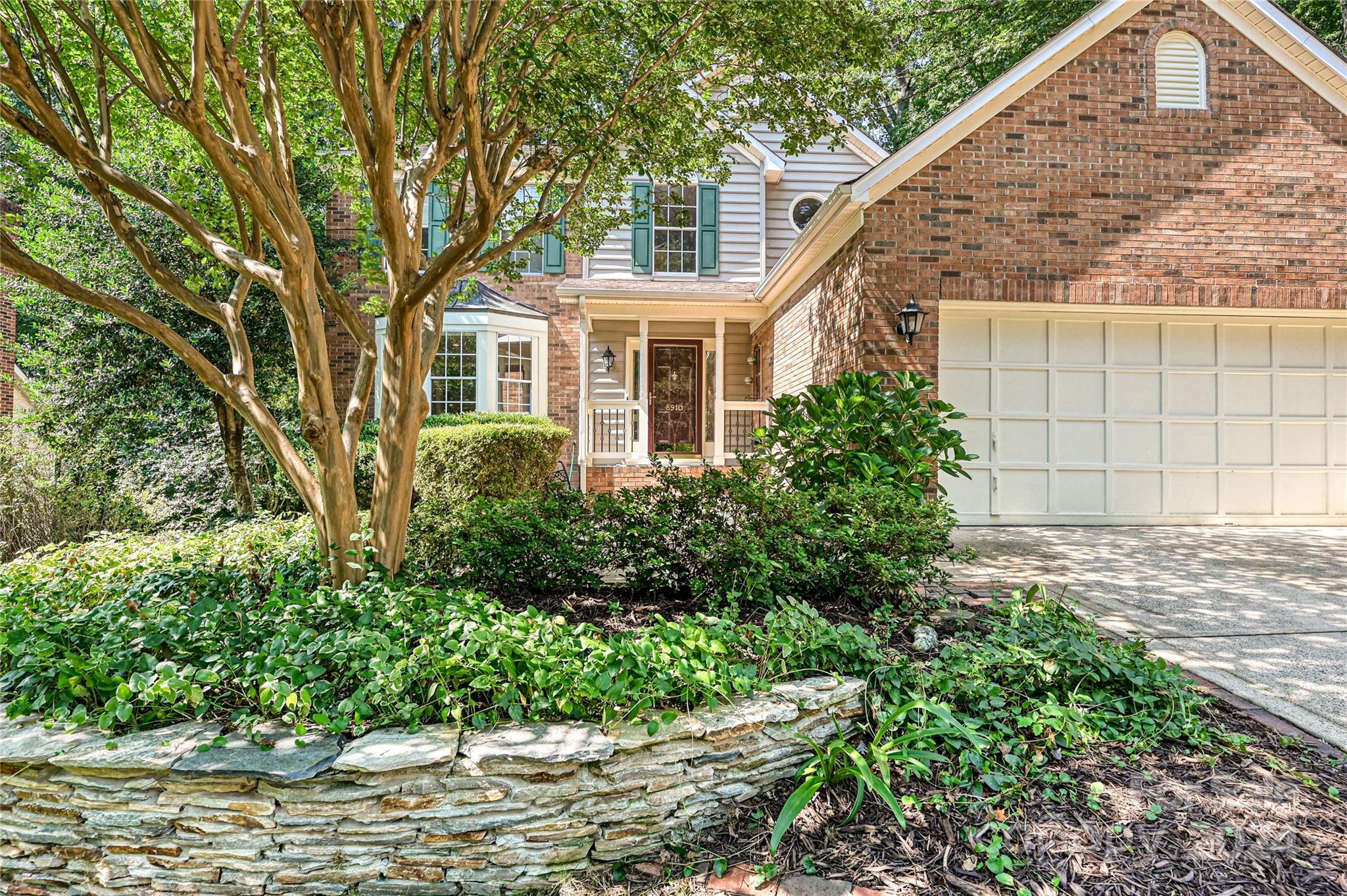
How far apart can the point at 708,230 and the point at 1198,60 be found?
6.55 metres

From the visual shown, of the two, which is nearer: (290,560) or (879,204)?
(290,560)

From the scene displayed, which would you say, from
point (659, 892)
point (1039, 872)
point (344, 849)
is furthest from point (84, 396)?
point (1039, 872)

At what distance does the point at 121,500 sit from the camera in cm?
701

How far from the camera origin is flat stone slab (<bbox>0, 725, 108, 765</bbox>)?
216 centimetres

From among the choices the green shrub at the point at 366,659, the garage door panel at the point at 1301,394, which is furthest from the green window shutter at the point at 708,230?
the green shrub at the point at 366,659

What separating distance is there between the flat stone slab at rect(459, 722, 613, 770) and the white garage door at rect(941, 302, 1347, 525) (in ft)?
19.2

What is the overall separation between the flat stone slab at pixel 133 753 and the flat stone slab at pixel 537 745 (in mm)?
862

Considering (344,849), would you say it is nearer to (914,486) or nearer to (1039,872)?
(1039,872)

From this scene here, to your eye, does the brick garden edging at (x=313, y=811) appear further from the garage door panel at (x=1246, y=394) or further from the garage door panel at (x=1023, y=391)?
the garage door panel at (x=1246, y=394)

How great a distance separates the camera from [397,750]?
2164 mm

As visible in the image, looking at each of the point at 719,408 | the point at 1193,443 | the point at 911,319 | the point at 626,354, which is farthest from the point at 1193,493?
the point at 626,354

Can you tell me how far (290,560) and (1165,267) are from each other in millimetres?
7774

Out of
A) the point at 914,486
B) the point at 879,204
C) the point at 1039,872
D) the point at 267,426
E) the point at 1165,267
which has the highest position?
the point at 879,204

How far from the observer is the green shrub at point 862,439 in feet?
15.2
